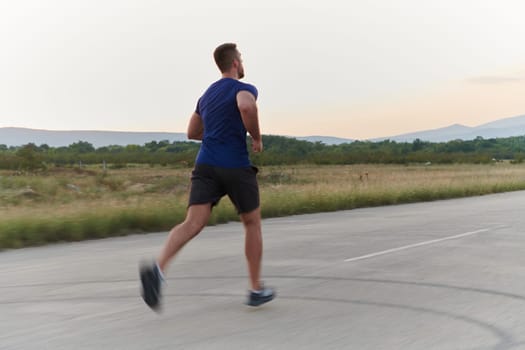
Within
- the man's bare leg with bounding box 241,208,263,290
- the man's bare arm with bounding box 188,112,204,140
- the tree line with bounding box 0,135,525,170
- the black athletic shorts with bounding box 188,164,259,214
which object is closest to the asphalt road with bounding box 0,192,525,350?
the man's bare leg with bounding box 241,208,263,290

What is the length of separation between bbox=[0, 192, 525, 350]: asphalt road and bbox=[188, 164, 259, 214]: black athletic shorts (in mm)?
878

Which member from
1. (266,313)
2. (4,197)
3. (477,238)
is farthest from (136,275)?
(4,197)

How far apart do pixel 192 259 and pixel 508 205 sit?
1245 cm

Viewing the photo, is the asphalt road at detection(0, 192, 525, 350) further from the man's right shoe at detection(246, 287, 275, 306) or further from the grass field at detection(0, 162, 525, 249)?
the grass field at detection(0, 162, 525, 249)

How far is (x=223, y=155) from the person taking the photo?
626 cm

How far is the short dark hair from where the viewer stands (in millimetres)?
6340

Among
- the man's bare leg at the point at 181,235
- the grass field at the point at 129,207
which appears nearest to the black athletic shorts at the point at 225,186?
the man's bare leg at the point at 181,235

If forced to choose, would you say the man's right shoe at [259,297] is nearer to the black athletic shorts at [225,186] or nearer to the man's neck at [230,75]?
the black athletic shorts at [225,186]

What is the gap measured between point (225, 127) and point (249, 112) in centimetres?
28

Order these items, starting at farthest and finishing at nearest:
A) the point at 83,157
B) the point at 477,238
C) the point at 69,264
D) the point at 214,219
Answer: the point at 83,157 < the point at 214,219 < the point at 477,238 < the point at 69,264

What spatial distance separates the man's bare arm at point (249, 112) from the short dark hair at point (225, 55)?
317mm

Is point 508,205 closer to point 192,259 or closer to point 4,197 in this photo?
point 192,259

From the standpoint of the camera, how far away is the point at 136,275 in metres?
8.50

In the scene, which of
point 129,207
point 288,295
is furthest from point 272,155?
point 288,295
